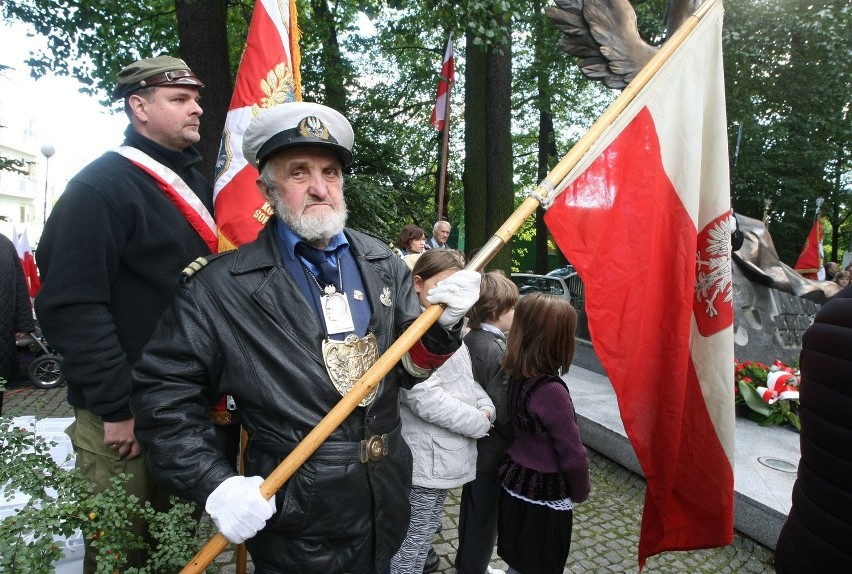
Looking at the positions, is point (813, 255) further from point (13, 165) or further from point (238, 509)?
point (13, 165)

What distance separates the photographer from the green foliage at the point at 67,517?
1466 mm

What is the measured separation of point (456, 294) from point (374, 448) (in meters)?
0.55

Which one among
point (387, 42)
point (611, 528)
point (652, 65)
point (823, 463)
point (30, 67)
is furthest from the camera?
point (387, 42)

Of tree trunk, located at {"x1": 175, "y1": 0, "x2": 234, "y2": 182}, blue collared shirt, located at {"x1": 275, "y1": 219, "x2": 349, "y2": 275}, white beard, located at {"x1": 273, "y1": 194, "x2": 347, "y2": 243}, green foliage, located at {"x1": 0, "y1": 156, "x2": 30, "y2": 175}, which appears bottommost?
blue collared shirt, located at {"x1": 275, "y1": 219, "x2": 349, "y2": 275}

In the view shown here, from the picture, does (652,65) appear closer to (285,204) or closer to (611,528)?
(285,204)

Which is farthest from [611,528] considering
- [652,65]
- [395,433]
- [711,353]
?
[652,65]

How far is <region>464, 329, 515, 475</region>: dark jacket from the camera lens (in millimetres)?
3021

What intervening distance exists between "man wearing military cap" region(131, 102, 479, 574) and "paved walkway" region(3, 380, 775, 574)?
6.24 feet

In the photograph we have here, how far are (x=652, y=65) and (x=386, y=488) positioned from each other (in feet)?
5.80

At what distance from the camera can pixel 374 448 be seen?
181cm

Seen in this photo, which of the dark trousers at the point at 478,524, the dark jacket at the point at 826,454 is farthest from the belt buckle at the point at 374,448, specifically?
the dark trousers at the point at 478,524

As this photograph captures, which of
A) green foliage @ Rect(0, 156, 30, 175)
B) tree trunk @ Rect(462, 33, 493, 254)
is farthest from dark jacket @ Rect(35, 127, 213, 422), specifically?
tree trunk @ Rect(462, 33, 493, 254)

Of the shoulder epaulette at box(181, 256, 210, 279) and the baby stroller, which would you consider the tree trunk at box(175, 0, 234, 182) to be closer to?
the baby stroller

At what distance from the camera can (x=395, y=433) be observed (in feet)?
6.34
